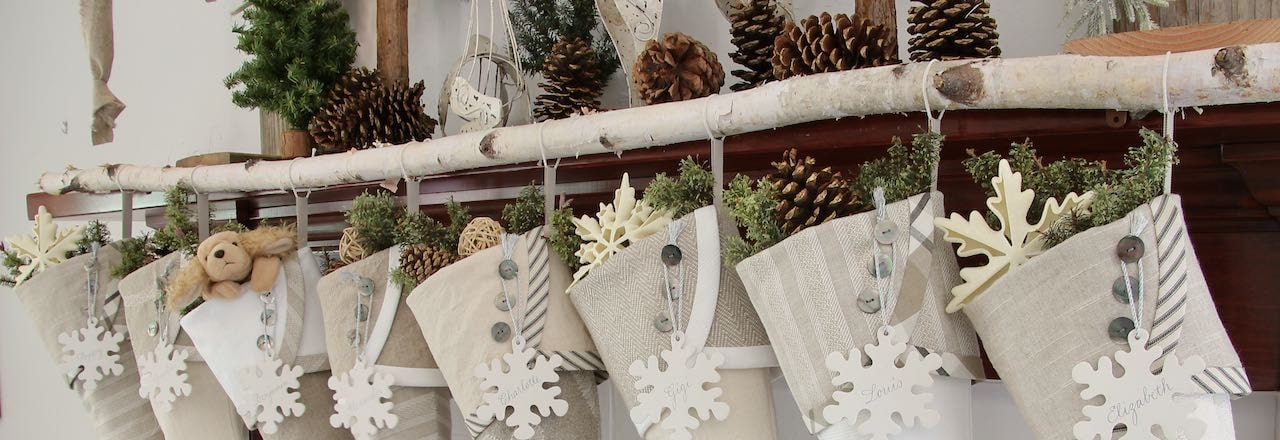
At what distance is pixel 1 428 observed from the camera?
7.06ft

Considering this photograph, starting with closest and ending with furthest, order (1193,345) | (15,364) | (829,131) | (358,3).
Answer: (1193,345), (829,131), (358,3), (15,364)

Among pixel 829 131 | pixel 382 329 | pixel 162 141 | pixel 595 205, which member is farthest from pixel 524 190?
pixel 162 141

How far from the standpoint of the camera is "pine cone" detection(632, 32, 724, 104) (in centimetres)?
84

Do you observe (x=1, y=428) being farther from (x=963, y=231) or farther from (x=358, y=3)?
(x=963, y=231)

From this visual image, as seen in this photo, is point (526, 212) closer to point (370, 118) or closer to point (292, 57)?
point (370, 118)

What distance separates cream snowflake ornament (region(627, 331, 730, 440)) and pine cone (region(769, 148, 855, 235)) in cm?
13

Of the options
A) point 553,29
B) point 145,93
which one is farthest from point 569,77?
point 145,93

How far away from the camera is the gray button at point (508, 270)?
856 mm

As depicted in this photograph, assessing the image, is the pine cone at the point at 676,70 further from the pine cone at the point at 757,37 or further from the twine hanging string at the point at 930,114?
the twine hanging string at the point at 930,114

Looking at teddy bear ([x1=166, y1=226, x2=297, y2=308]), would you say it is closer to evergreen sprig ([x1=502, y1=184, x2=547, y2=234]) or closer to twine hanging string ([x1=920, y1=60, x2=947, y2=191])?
evergreen sprig ([x1=502, y1=184, x2=547, y2=234])

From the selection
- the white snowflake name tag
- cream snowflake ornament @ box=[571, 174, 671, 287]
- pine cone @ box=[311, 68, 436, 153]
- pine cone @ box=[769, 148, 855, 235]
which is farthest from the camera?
the white snowflake name tag

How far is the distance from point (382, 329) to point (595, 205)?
0.84 ft

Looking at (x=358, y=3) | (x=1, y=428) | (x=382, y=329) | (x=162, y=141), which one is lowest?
(x=1, y=428)

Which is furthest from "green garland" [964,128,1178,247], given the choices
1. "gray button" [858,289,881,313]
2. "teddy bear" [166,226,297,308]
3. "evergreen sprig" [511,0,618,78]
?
"teddy bear" [166,226,297,308]
